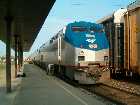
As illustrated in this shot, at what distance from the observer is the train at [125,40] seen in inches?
993

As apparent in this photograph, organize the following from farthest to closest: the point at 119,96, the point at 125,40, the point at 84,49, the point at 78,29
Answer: the point at 125,40
the point at 78,29
the point at 84,49
the point at 119,96

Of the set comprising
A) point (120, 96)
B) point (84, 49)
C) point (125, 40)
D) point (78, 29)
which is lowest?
point (120, 96)

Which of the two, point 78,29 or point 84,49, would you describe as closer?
point 84,49

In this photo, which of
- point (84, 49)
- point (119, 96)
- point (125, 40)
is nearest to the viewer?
point (119, 96)

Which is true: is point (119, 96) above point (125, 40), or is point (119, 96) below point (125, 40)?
below

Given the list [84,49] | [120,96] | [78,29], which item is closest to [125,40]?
[78,29]

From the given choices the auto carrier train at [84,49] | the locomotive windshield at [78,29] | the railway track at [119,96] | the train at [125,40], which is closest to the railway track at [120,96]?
the railway track at [119,96]

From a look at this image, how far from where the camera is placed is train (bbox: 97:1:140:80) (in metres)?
25.2

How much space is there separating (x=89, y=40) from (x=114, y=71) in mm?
4416

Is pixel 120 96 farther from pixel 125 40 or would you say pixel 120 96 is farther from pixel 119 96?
pixel 125 40

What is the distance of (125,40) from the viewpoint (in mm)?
26641

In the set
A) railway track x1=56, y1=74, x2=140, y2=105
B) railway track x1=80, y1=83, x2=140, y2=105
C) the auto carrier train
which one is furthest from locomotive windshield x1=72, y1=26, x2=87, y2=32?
railway track x1=80, y1=83, x2=140, y2=105

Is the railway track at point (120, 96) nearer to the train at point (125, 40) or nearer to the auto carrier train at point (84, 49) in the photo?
the auto carrier train at point (84, 49)

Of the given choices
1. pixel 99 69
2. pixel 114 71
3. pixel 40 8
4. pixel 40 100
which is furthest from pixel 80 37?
pixel 40 100
